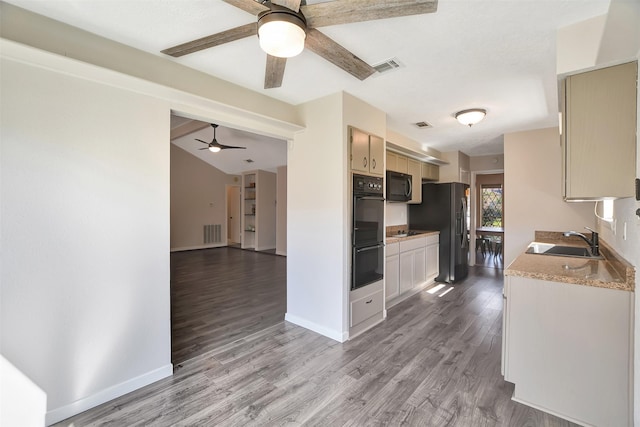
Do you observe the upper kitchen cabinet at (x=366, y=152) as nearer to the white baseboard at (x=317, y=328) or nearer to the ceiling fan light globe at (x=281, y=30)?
the ceiling fan light globe at (x=281, y=30)

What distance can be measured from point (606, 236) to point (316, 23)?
10.7 feet

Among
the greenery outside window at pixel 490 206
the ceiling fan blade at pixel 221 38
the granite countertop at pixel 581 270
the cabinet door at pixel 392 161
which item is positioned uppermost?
the ceiling fan blade at pixel 221 38

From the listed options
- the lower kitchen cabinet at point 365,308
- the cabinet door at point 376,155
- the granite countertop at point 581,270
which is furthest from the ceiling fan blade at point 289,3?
the lower kitchen cabinet at point 365,308

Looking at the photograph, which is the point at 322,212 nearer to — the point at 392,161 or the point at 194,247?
the point at 392,161

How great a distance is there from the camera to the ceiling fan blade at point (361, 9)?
1391mm

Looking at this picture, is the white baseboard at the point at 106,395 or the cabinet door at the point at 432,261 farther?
the cabinet door at the point at 432,261

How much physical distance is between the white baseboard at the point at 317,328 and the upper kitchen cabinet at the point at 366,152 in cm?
173

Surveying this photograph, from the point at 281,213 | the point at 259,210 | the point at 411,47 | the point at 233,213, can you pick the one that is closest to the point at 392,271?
the point at 411,47

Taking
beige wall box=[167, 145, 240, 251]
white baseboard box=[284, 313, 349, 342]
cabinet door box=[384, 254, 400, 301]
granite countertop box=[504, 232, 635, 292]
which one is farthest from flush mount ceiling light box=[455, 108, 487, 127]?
beige wall box=[167, 145, 240, 251]

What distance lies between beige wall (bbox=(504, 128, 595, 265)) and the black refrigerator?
0.80m

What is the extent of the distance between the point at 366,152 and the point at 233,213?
899cm

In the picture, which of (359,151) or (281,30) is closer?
(281,30)

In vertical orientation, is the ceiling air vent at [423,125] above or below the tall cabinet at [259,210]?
above

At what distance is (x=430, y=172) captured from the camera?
5.67m
